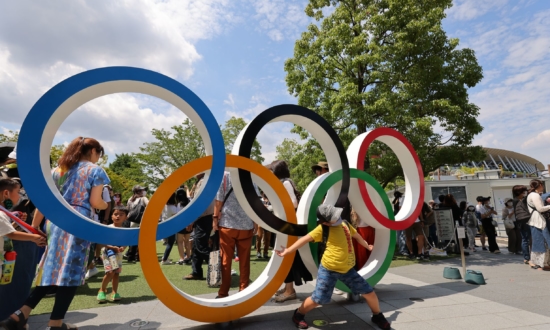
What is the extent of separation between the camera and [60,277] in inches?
123

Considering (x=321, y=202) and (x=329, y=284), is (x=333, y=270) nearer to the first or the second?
(x=329, y=284)

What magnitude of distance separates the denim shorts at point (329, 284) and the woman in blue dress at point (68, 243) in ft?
8.21

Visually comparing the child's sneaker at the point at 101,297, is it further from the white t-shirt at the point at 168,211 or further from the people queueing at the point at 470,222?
the people queueing at the point at 470,222

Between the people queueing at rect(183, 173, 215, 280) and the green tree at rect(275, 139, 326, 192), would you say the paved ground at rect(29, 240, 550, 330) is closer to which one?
the people queueing at rect(183, 173, 215, 280)

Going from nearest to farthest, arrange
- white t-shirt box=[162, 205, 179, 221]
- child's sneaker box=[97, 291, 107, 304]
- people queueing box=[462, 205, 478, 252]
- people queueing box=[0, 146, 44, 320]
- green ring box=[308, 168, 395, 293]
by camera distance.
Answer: people queueing box=[0, 146, 44, 320] < green ring box=[308, 168, 395, 293] < child's sneaker box=[97, 291, 107, 304] < white t-shirt box=[162, 205, 179, 221] < people queueing box=[462, 205, 478, 252]

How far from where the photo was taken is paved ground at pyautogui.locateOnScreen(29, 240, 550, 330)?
12.3ft

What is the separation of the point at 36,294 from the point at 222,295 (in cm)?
202

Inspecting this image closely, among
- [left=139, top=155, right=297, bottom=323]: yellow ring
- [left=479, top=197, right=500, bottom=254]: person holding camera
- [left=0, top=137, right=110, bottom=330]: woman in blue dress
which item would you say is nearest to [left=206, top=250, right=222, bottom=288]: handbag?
[left=139, top=155, right=297, bottom=323]: yellow ring

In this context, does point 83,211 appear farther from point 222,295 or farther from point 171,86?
point 222,295

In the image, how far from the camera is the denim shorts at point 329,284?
3605 mm

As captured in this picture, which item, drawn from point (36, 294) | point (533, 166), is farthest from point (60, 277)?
point (533, 166)

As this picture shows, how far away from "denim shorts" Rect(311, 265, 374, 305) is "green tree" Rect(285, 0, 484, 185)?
591cm

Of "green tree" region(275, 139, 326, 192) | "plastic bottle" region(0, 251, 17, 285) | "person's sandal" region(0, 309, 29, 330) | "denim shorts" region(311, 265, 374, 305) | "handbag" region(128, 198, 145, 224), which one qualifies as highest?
"green tree" region(275, 139, 326, 192)

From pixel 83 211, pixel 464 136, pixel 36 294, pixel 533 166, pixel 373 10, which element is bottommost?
pixel 36 294
